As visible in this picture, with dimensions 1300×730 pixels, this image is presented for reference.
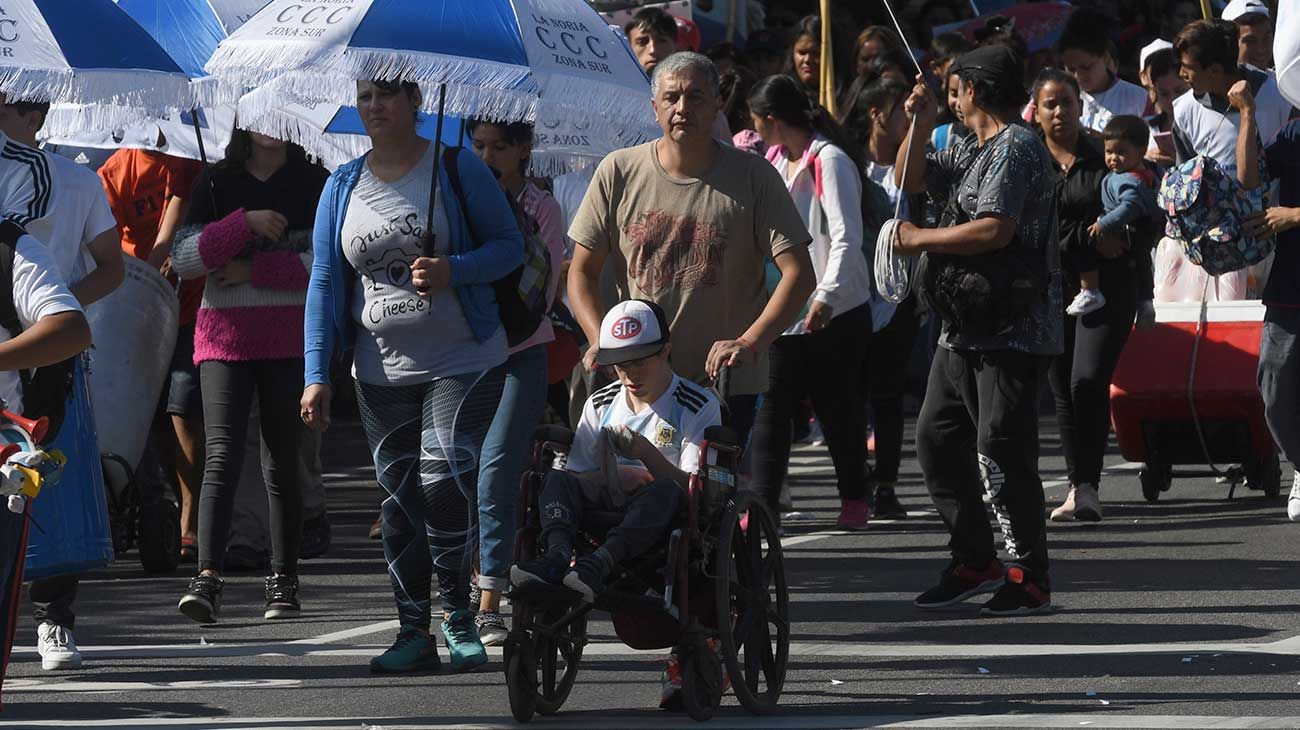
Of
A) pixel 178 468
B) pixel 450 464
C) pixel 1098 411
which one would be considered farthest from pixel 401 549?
pixel 1098 411

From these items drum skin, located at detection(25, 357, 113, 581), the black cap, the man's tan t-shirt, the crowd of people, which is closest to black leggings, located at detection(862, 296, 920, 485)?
the crowd of people

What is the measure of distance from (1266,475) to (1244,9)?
327 centimetres

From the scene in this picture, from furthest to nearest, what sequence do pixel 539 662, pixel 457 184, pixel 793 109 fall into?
1. pixel 793 109
2. pixel 457 184
3. pixel 539 662

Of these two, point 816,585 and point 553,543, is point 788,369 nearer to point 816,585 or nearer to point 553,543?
point 816,585

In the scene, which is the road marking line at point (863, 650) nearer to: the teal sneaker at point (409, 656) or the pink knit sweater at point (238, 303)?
the teal sneaker at point (409, 656)

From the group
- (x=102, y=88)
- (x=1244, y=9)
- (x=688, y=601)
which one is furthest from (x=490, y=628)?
(x=1244, y=9)

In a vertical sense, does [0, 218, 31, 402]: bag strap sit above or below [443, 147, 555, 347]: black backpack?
above

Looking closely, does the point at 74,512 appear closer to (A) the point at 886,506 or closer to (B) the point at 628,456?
(B) the point at 628,456

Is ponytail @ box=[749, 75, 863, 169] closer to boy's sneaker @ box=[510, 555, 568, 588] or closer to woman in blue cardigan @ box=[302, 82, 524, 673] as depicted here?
woman in blue cardigan @ box=[302, 82, 524, 673]

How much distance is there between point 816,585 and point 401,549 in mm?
2429

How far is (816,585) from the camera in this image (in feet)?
31.7

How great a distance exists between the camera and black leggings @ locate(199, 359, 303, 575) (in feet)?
29.9

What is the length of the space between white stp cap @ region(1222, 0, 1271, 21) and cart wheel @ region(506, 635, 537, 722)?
8.32m

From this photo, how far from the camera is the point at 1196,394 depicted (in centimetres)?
1173
